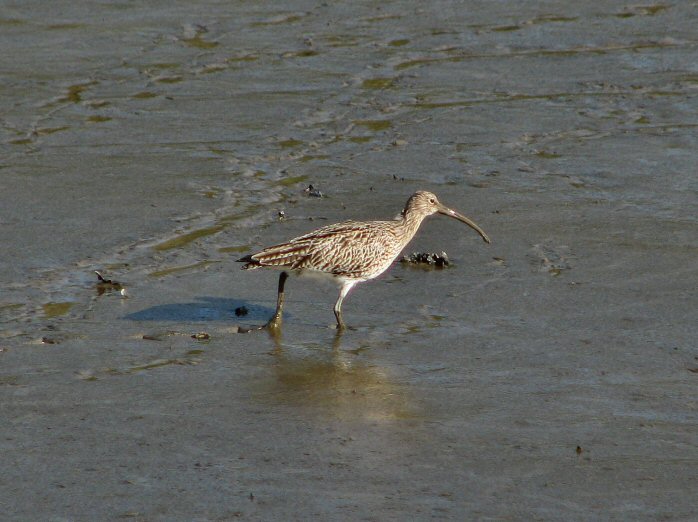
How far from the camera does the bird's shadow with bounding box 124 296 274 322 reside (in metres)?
9.48

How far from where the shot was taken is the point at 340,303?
956 cm

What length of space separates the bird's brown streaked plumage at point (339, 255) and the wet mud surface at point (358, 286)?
0.89 feet

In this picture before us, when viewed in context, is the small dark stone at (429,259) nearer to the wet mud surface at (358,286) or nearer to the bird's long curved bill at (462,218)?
the wet mud surface at (358,286)

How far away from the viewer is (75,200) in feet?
40.2

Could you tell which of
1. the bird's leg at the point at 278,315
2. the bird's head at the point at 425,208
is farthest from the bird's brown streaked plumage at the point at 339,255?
the bird's head at the point at 425,208

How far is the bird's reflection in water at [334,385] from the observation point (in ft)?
25.9

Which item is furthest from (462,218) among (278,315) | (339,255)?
(278,315)

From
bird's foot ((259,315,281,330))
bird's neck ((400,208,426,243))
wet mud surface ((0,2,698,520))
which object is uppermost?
bird's neck ((400,208,426,243))

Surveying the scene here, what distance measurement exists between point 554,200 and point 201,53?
688 centimetres

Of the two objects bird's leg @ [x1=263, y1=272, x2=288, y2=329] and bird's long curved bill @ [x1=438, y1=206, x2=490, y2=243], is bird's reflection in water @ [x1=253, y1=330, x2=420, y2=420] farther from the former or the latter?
bird's long curved bill @ [x1=438, y1=206, x2=490, y2=243]

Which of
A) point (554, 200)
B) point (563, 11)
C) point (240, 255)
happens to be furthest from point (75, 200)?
point (563, 11)

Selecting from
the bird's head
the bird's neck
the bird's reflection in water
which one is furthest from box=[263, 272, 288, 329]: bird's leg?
the bird's head

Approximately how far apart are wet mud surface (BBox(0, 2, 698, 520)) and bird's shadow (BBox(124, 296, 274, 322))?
26mm

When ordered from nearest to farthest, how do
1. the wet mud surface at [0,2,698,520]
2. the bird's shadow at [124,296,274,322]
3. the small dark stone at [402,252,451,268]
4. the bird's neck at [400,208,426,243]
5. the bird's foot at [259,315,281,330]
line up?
the wet mud surface at [0,2,698,520] < the bird's foot at [259,315,281,330] < the bird's shadow at [124,296,274,322] < the bird's neck at [400,208,426,243] < the small dark stone at [402,252,451,268]
